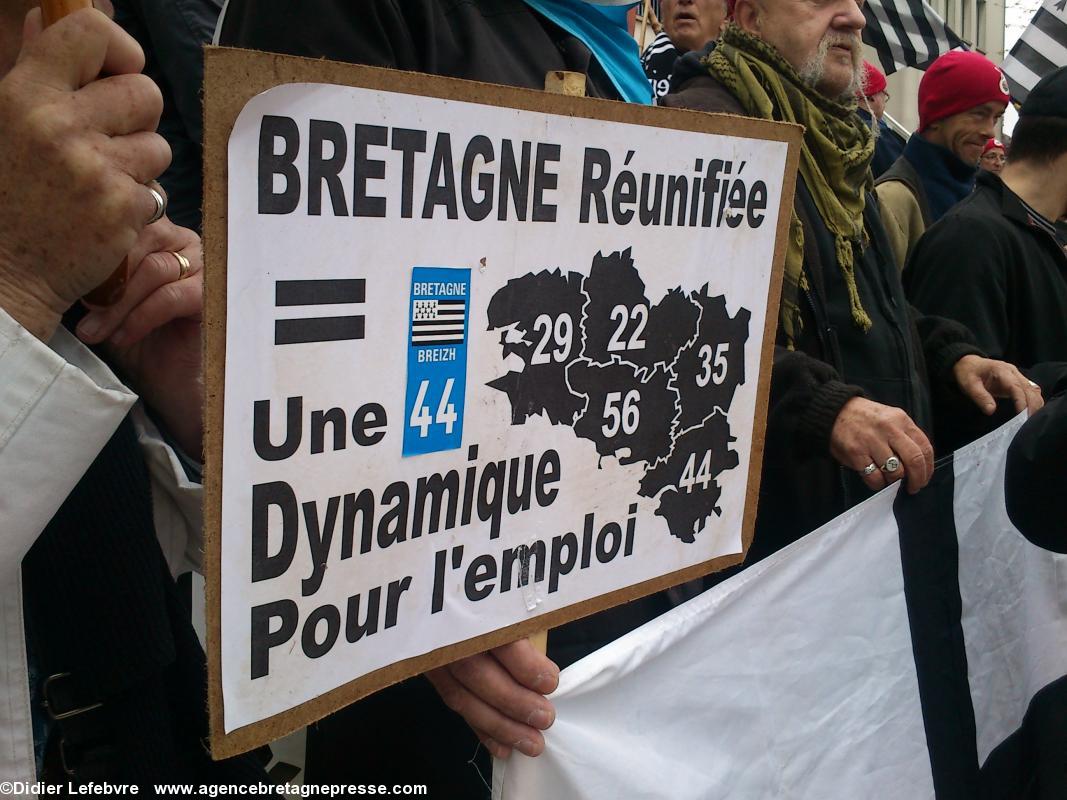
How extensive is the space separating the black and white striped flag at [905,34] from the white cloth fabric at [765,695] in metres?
6.04

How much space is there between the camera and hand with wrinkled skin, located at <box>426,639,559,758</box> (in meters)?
1.11

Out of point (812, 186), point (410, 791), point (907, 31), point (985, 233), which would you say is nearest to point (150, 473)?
point (410, 791)

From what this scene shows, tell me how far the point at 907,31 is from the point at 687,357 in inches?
257

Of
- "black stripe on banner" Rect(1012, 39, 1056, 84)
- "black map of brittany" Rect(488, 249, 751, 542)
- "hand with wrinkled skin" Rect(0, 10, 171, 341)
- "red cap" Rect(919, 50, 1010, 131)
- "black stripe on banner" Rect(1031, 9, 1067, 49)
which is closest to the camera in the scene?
"hand with wrinkled skin" Rect(0, 10, 171, 341)

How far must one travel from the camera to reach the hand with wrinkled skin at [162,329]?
3.26 ft

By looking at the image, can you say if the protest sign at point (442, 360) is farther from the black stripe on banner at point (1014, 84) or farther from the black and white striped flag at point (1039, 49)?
the black stripe on banner at point (1014, 84)

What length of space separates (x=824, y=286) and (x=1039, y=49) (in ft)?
16.5


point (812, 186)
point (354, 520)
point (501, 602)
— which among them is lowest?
point (501, 602)

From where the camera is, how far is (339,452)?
891mm

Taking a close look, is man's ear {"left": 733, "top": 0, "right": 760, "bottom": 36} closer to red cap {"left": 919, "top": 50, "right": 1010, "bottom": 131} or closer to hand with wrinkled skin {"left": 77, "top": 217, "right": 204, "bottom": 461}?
hand with wrinkled skin {"left": 77, "top": 217, "right": 204, "bottom": 461}

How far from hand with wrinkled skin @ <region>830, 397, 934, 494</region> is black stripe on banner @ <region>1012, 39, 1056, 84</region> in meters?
5.31

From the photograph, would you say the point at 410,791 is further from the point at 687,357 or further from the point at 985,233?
the point at 985,233

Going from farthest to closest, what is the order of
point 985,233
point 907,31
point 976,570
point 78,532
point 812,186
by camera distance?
point 907,31
point 985,233
point 812,186
point 976,570
point 78,532

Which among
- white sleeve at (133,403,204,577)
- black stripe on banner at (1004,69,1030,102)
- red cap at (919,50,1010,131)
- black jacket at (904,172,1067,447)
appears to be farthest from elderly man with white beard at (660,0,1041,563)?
black stripe on banner at (1004,69,1030,102)
